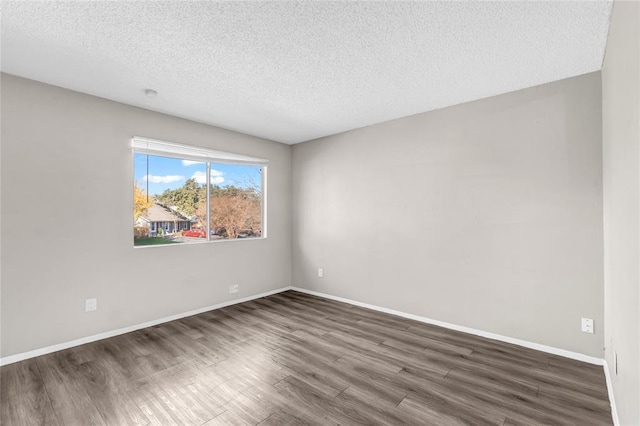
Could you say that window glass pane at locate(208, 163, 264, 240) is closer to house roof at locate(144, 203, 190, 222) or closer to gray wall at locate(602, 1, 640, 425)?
house roof at locate(144, 203, 190, 222)

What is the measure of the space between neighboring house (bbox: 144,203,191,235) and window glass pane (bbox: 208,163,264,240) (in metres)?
0.27

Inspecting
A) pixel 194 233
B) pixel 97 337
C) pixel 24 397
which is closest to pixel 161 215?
pixel 194 233

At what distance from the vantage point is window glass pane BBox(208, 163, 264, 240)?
4137mm

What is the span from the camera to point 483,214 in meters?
3.02

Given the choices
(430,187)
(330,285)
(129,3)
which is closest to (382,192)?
(430,187)

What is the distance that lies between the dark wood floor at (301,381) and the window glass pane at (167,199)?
1138 millimetres

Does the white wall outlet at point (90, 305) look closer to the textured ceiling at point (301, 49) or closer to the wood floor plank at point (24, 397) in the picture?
the wood floor plank at point (24, 397)

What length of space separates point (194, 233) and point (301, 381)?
252cm

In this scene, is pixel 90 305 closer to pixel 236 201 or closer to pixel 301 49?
pixel 236 201

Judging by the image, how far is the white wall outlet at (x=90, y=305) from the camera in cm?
286

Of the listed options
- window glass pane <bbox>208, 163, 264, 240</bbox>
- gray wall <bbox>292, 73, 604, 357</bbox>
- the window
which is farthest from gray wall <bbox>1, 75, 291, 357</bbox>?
gray wall <bbox>292, 73, 604, 357</bbox>

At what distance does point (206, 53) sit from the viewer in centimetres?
217

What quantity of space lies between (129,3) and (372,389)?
9.60 ft

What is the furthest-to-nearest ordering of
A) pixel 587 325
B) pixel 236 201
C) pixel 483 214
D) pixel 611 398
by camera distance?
pixel 236 201, pixel 483 214, pixel 587 325, pixel 611 398
